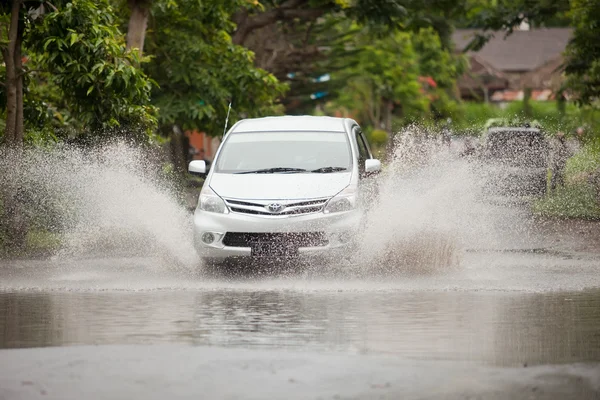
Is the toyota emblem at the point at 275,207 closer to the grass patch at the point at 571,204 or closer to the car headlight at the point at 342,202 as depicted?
the car headlight at the point at 342,202

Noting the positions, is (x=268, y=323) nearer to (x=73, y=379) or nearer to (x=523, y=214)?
(x=73, y=379)

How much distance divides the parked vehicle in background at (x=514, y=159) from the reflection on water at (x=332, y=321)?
58.5ft

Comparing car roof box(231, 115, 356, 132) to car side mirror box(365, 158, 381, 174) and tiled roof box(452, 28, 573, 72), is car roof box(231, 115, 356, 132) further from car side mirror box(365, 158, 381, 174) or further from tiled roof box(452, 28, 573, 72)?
tiled roof box(452, 28, 573, 72)

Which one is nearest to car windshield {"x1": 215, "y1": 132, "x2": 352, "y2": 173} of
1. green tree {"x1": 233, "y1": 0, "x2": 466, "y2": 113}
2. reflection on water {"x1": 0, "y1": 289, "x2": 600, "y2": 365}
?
reflection on water {"x1": 0, "y1": 289, "x2": 600, "y2": 365}

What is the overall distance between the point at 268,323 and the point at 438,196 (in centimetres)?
645

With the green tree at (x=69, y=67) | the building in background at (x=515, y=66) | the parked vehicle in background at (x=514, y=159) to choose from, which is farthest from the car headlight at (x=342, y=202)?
the building in background at (x=515, y=66)

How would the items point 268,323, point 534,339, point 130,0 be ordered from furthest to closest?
point 130,0 → point 268,323 → point 534,339

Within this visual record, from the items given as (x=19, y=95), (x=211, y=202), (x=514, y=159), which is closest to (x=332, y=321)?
(x=211, y=202)

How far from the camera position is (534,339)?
33.3ft

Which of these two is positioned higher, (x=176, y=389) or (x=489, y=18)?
(x=489, y=18)

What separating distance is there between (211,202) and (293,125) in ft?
6.75

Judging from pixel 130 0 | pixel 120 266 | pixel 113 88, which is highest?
pixel 130 0

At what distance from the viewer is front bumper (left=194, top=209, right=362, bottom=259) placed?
50.0ft

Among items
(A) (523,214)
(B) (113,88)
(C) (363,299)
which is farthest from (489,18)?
(C) (363,299)
